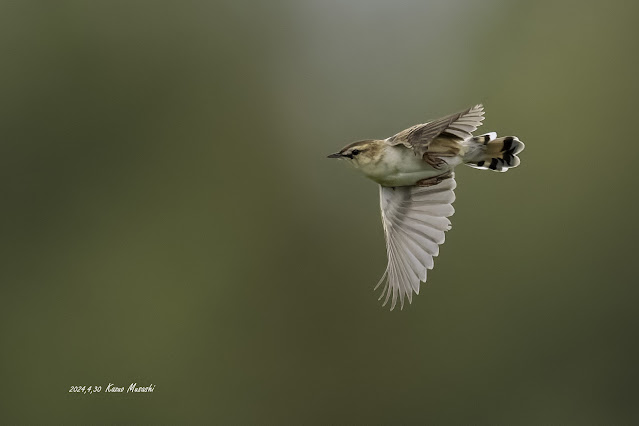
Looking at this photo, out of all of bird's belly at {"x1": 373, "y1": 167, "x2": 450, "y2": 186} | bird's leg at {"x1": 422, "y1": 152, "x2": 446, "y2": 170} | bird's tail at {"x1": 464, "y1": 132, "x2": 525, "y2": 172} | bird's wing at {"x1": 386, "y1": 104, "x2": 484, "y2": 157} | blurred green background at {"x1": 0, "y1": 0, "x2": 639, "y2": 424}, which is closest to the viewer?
bird's wing at {"x1": 386, "y1": 104, "x2": 484, "y2": 157}

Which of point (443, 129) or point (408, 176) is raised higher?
point (443, 129)

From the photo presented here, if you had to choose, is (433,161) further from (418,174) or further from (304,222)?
(304,222)

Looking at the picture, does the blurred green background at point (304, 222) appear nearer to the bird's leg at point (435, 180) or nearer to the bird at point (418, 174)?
the bird at point (418, 174)

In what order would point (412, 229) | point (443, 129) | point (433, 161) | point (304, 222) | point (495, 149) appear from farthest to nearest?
point (304, 222) → point (412, 229) → point (495, 149) → point (433, 161) → point (443, 129)

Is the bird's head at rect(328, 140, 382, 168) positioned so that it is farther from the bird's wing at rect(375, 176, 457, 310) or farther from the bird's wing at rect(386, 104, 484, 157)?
the bird's wing at rect(375, 176, 457, 310)

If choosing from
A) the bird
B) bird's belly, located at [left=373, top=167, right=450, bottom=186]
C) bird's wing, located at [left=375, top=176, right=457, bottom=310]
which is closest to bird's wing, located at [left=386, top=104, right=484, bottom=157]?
the bird

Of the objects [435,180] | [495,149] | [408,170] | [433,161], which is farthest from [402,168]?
[495,149]

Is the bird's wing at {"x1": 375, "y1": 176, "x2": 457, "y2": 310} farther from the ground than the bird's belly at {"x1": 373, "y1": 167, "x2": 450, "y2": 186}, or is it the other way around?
the bird's belly at {"x1": 373, "y1": 167, "x2": 450, "y2": 186}

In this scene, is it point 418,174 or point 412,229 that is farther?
point 412,229
